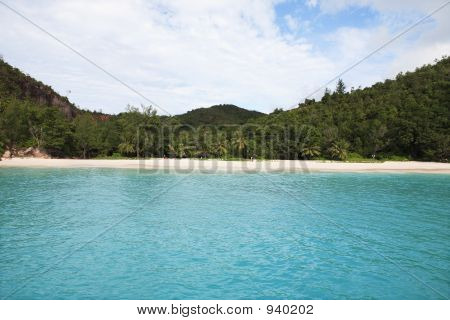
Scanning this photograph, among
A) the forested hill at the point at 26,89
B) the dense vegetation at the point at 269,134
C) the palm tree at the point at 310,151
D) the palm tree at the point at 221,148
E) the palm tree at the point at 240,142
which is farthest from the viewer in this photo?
the forested hill at the point at 26,89

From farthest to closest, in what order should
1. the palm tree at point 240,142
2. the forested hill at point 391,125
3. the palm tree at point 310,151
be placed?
the palm tree at point 240,142, the palm tree at point 310,151, the forested hill at point 391,125

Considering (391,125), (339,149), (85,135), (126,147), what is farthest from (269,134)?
(85,135)

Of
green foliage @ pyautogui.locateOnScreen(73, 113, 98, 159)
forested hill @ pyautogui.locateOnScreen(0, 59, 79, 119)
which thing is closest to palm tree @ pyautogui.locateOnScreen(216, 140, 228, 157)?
green foliage @ pyautogui.locateOnScreen(73, 113, 98, 159)

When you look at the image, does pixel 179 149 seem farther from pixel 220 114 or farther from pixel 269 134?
pixel 220 114

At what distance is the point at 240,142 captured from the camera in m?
66.5

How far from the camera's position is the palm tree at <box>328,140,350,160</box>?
2382 inches

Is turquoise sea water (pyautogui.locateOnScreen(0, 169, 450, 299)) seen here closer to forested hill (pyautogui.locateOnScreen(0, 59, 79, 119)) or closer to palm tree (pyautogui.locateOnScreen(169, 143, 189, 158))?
palm tree (pyautogui.locateOnScreen(169, 143, 189, 158))

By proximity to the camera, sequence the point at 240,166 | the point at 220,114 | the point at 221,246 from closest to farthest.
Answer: the point at 221,246 → the point at 240,166 → the point at 220,114

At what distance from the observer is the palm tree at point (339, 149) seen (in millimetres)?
60491

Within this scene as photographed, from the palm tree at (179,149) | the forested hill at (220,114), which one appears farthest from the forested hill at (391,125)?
the forested hill at (220,114)

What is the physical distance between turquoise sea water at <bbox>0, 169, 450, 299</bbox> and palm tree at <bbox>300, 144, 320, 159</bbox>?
36.5 m

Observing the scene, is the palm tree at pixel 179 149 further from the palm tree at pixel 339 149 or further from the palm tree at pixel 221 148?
the palm tree at pixel 339 149

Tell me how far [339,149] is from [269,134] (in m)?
14.7

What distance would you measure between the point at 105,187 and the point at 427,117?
5895 cm
